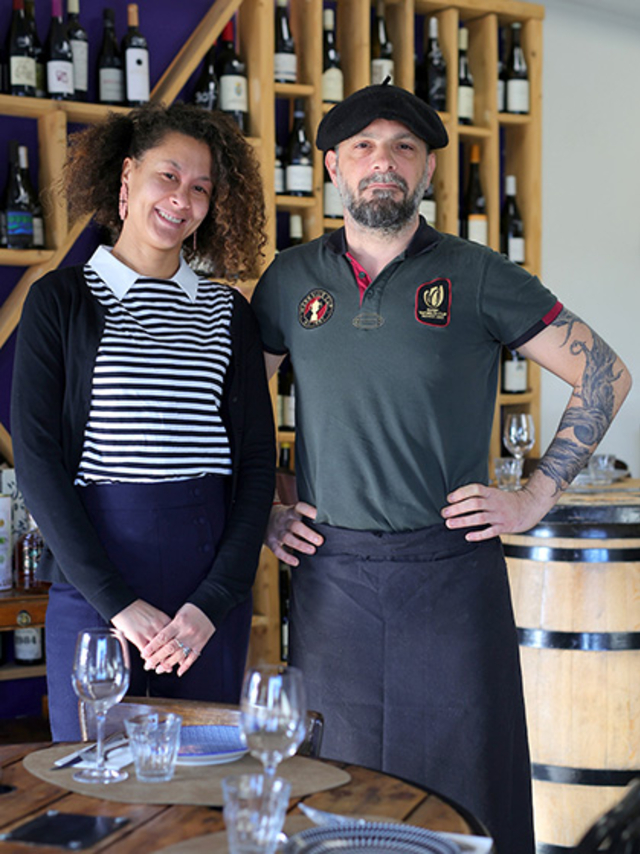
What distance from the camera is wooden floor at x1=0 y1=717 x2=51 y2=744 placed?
3062 millimetres

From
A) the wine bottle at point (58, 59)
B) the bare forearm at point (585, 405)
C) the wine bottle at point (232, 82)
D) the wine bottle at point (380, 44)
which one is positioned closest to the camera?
the bare forearm at point (585, 405)

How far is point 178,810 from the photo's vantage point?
1190 mm

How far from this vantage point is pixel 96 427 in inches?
74.4

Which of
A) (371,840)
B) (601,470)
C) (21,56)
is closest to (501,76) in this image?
(601,470)

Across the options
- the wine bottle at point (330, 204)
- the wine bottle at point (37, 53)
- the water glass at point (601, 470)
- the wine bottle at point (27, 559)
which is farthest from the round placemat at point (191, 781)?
the wine bottle at point (330, 204)

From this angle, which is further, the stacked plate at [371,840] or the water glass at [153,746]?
the water glass at [153,746]

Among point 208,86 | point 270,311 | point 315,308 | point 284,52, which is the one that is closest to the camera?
point 315,308

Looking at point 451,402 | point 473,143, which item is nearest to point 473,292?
point 451,402

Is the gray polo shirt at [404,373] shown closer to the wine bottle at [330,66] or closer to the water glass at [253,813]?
the water glass at [253,813]

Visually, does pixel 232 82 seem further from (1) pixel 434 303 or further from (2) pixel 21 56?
(1) pixel 434 303

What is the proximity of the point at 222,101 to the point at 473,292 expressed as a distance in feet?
6.95

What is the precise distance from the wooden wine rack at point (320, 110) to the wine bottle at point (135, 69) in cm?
12

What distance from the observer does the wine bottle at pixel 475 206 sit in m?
4.41

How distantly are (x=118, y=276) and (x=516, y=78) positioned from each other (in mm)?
3025
